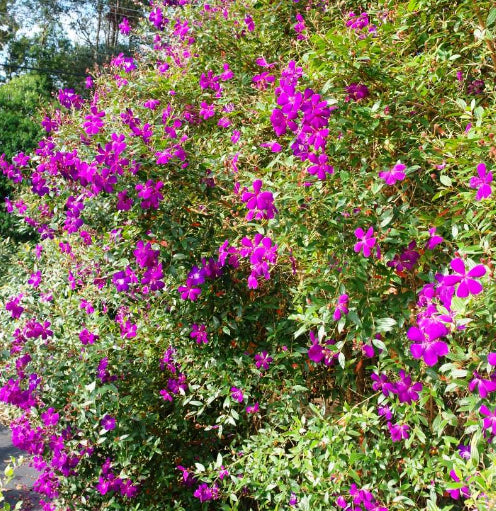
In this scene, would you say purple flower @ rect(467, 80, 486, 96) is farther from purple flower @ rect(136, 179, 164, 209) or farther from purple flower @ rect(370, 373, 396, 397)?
purple flower @ rect(136, 179, 164, 209)

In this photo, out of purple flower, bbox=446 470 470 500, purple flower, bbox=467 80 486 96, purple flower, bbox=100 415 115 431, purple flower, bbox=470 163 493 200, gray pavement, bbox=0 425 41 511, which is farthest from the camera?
gray pavement, bbox=0 425 41 511

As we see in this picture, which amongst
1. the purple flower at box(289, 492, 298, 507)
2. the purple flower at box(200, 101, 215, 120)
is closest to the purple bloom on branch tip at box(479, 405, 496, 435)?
the purple flower at box(289, 492, 298, 507)

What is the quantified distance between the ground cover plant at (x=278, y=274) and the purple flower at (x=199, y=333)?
18 mm

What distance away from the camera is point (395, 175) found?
1.62 metres

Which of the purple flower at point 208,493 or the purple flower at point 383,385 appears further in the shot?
the purple flower at point 208,493

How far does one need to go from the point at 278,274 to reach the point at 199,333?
0.39 metres

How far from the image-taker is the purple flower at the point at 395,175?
5.27 feet

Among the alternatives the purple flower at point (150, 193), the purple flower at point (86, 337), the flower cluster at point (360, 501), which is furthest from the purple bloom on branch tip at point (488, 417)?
the purple flower at point (86, 337)

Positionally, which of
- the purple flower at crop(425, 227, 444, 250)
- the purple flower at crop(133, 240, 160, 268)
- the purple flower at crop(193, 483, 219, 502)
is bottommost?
the purple flower at crop(193, 483, 219, 502)

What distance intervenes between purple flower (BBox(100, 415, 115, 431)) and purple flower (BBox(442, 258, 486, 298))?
5.21ft

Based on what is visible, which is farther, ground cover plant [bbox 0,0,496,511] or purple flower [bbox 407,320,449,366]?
ground cover plant [bbox 0,0,496,511]

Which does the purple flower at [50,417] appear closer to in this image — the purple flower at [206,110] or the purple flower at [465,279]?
the purple flower at [206,110]

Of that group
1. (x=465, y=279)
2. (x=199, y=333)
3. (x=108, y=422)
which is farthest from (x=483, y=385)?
(x=108, y=422)

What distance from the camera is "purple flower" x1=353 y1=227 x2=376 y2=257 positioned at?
1.60m
